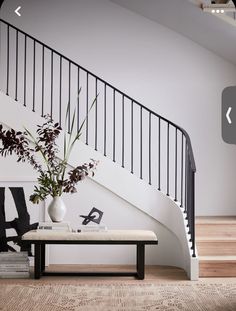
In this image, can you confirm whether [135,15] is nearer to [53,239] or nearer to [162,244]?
[162,244]

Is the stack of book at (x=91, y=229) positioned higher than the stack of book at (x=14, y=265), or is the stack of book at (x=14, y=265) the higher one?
the stack of book at (x=91, y=229)

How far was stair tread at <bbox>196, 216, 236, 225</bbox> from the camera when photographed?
25.9 feet

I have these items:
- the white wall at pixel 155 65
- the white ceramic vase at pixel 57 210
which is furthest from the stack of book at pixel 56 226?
the white wall at pixel 155 65

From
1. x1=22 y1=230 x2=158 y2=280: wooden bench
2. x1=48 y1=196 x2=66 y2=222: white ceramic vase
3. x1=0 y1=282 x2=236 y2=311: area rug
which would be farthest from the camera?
x1=48 y1=196 x2=66 y2=222: white ceramic vase

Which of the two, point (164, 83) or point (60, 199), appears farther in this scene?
point (164, 83)

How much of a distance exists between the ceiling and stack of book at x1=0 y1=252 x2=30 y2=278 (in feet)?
12.2

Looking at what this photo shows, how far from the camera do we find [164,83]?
923 cm

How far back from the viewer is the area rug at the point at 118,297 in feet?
17.5

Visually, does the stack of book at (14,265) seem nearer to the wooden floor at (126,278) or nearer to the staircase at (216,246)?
the wooden floor at (126,278)

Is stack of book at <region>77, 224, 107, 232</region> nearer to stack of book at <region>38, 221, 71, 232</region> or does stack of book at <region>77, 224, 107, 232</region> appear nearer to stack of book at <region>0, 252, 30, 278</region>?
stack of book at <region>38, 221, 71, 232</region>

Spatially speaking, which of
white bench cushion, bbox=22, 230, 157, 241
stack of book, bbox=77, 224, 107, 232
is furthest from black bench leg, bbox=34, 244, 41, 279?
stack of book, bbox=77, 224, 107, 232

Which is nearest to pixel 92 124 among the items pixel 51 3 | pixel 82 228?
pixel 51 3

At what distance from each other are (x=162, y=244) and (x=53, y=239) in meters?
1.73

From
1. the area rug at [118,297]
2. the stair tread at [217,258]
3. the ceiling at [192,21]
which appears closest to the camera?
the area rug at [118,297]
